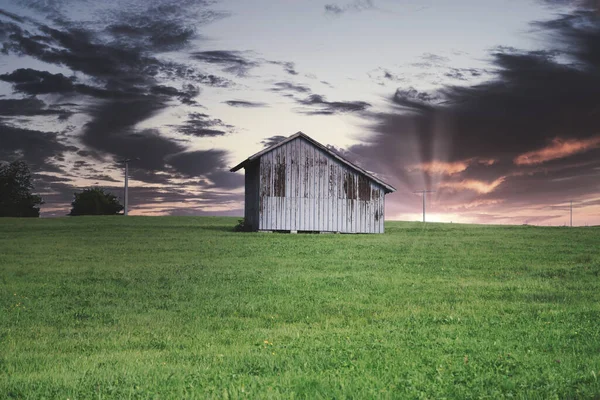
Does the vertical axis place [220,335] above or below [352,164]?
below

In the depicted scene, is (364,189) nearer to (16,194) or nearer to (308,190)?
(308,190)

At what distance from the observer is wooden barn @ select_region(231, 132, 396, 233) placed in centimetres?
4950

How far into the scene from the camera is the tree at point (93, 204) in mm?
115375

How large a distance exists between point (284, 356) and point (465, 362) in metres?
3.07

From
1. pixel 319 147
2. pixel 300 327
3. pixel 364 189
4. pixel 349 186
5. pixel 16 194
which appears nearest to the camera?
pixel 300 327

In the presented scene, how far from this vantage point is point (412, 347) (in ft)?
36.2

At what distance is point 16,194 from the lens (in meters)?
105

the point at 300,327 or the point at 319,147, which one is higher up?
the point at 319,147

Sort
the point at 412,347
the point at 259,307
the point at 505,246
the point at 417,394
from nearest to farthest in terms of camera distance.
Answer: the point at 417,394 < the point at 412,347 < the point at 259,307 < the point at 505,246

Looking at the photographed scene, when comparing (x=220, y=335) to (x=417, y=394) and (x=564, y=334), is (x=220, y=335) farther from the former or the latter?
(x=564, y=334)

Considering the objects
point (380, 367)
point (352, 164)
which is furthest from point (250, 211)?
point (380, 367)

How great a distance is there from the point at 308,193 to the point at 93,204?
7774 centimetres

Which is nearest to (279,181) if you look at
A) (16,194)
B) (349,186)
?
(349,186)

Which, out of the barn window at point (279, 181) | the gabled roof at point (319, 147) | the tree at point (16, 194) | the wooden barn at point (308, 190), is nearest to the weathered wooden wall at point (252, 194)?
the wooden barn at point (308, 190)
